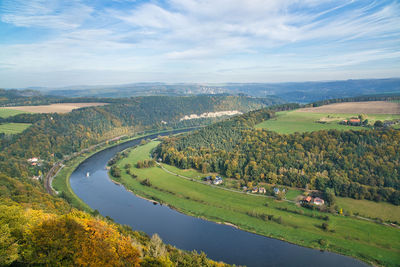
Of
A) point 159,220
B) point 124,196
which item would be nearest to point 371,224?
point 159,220

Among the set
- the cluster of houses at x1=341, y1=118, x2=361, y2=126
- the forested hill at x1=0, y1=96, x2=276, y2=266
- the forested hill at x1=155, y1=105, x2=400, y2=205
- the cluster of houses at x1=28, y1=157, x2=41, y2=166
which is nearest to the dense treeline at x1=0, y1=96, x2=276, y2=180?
the forested hill at x1=0, y1=96, x2=276, y2=266

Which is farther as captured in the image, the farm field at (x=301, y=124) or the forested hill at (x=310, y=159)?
the farm field at (x=301, y=124)

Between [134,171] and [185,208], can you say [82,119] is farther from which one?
[185,208]

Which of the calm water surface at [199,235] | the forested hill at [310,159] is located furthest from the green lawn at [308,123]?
the calm water surface at [199,235]

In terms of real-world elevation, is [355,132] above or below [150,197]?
above

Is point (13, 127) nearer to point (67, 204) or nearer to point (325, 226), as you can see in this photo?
point (67, 204)

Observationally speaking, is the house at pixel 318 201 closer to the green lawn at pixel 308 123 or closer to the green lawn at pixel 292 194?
the green lawn at pixel 292 194

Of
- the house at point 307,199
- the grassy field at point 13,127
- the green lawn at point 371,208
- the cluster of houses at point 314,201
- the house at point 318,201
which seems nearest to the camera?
the green lawn at point 371,208
